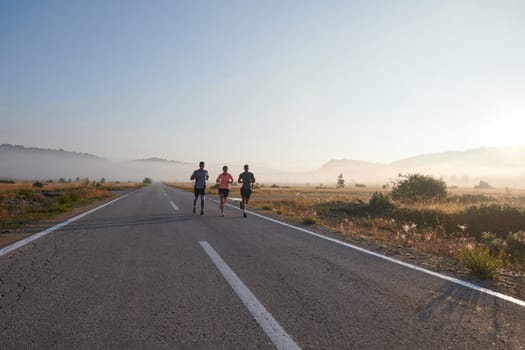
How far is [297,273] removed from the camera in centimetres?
438

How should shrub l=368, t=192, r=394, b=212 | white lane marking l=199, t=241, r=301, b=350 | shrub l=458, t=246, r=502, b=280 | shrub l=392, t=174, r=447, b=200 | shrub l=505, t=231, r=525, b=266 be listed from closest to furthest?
white lane marking l=199, t=241, r=301, b=350 < shrub l=458, t=246, r=502, b=280 < shrub l=505, t=231, r=525, b=266 < shrub l=368, t=192, r=394, b=212 < shrub l=392, t=174, r=447, b=200

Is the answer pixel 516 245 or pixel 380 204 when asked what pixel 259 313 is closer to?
pixel 516 245

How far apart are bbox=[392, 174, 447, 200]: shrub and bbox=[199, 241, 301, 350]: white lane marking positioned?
18716 millimetres

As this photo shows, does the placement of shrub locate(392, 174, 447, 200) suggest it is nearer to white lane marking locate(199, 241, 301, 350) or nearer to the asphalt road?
the asphalt road

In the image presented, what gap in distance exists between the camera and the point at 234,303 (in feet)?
10.6

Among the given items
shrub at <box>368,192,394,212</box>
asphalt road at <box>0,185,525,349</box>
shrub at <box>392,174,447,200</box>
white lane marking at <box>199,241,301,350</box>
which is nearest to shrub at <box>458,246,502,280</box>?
asphalt road at <box>0,185,525,349</box>

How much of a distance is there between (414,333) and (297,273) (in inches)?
75.3

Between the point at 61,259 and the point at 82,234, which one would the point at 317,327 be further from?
the point at 82,234

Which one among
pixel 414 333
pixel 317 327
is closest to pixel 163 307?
pixel 317 327

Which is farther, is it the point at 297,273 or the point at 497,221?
the point at 497,221

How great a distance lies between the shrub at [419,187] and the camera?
20312 millimetres

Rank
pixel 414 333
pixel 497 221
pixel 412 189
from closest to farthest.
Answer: pixel 414 333 → pixel 497 221 → pixel 412 189

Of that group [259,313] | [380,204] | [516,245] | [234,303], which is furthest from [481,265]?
[380,204]

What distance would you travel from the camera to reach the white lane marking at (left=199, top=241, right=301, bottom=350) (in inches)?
96.8
